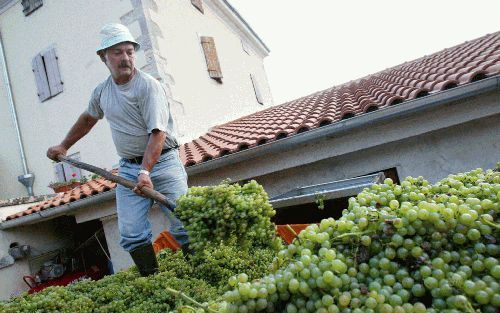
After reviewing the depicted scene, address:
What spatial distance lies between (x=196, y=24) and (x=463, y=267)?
386 inches

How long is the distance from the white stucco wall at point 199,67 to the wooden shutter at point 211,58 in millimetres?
151

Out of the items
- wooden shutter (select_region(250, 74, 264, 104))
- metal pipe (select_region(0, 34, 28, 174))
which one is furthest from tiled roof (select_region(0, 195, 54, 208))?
wooden shutter (select_region(250, 74, 264, 104))

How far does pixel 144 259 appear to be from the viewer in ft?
9.84

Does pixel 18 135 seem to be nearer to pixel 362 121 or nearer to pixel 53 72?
pixel 53 72

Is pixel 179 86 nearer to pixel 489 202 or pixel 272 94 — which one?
pixel 489 202

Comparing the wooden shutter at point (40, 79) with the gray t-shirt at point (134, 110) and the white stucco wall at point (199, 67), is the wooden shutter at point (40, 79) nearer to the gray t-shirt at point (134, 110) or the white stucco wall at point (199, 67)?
the white stucco wall at point (199, 67)

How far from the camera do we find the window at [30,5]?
9031 millimetres

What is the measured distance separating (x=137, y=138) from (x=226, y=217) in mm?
1495

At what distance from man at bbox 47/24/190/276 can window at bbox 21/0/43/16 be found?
301 inches

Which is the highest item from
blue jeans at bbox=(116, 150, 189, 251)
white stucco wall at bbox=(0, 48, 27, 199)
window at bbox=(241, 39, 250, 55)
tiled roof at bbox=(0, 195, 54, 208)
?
window at bbox=(241, 39, 250, 55)

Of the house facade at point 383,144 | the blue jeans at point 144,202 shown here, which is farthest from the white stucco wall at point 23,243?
the blue jeans at point 144,202

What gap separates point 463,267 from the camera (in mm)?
992

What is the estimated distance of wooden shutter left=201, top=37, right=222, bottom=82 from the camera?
9547 millimetres

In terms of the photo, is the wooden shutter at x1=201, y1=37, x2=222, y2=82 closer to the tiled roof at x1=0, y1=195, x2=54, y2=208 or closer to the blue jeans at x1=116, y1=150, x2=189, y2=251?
the tiled roof at x1=0, y1=195, x2=54, y2=208
